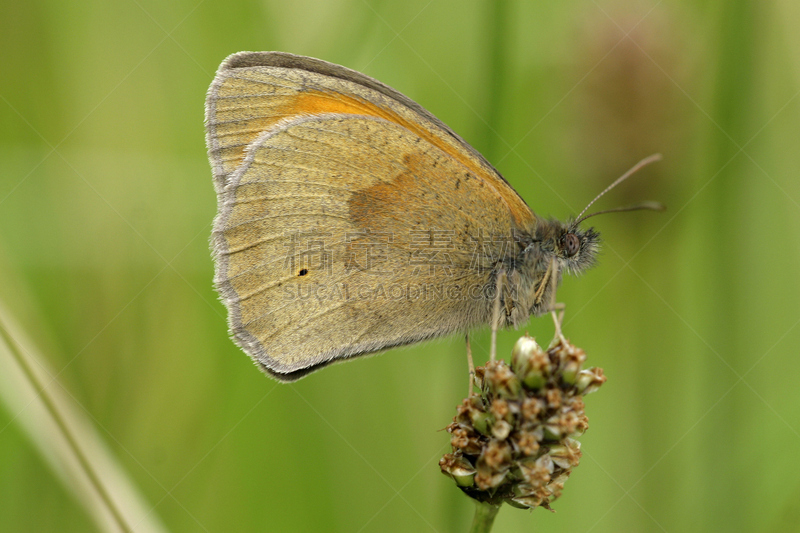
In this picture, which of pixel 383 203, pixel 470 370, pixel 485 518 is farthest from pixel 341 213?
pixel 485 518

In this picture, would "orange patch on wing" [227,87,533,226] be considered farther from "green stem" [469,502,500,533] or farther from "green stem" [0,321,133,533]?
"green stem" [469,502,500,533]

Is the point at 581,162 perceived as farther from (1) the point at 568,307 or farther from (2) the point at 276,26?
(2) the point at 276,26

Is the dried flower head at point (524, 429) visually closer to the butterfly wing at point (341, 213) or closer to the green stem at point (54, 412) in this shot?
the butterfly wing at point (341, 213)

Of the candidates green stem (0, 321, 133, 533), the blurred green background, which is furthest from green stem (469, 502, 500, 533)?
green stem (0, 321, 133, 533)

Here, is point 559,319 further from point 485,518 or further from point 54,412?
point 54,412

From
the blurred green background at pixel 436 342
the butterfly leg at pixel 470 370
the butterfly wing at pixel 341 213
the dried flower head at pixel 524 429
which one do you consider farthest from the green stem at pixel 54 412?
the butterfly leg at pixel 470 370

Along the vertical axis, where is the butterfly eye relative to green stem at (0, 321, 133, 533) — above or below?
above
